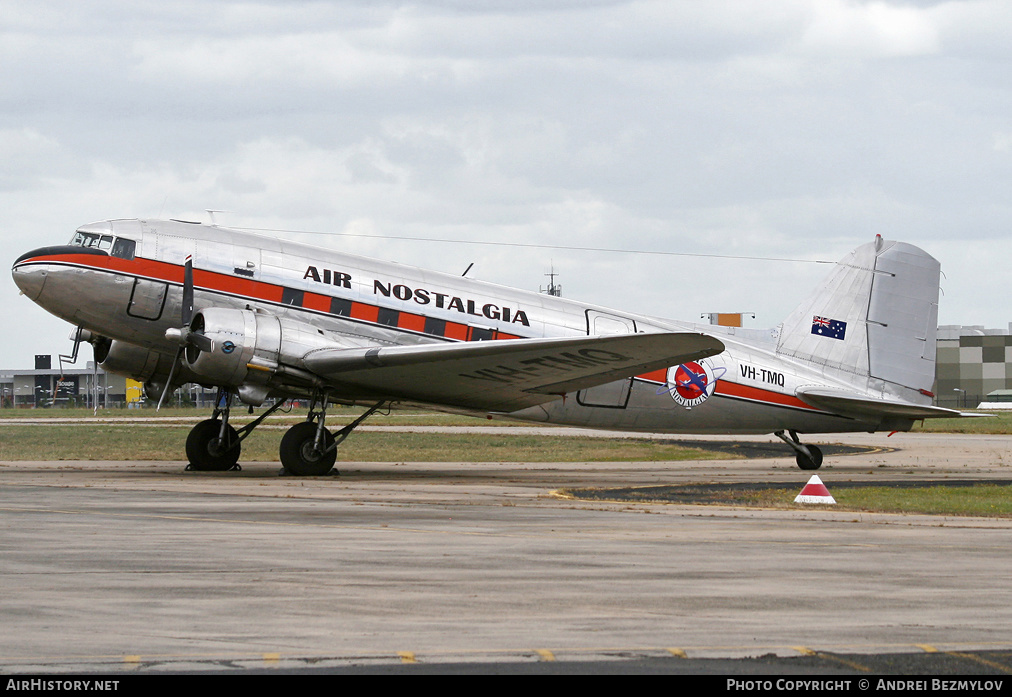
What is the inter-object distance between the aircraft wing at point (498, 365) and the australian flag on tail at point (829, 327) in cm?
676

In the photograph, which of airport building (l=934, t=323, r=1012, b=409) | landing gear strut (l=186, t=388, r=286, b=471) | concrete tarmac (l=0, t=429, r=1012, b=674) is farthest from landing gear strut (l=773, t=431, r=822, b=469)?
airport building (l=934, t=323, r=1012, b=409)

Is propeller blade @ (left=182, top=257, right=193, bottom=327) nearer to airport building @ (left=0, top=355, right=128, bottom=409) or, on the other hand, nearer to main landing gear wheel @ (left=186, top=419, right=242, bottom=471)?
main landing gear wheel @ (left=186, top=419, right=242, bottom=471)

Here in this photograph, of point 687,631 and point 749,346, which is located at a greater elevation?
point 749,346

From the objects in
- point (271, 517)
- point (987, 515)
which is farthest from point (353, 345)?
point (987, 515)

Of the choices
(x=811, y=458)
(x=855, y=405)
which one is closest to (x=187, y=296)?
(x=811, y=458)

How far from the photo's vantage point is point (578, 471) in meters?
23.1

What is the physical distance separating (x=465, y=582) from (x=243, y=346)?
11.6 m

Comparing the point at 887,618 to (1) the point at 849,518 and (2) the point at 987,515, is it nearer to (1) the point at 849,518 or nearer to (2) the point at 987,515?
(1) the point at 849,518

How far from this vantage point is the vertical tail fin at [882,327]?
24.3m

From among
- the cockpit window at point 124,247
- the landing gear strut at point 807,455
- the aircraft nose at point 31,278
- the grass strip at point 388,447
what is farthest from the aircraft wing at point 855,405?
the aircraft nose at point 31,278

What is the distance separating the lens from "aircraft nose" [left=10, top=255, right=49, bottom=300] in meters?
19.2

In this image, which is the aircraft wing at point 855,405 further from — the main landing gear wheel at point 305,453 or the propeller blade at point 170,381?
the propeller blade at point 170,381

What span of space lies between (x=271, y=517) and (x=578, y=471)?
11341 mm

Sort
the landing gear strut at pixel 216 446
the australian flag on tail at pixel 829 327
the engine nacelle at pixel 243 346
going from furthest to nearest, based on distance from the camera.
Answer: the australian flag on tail at pixel 829 327 → the landing gear strut at pixel 216 446 → the engine nacelle at pixel 243 346
